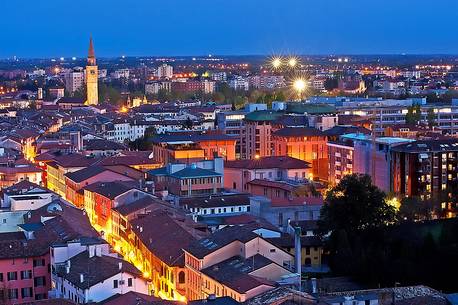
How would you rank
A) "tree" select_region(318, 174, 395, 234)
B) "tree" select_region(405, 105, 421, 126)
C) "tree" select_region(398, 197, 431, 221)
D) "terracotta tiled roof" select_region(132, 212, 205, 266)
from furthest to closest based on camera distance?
"tree" select_region(405, 105, 421, 126), "tree" select_region(398, 197, 431, 221), "tree" select_region(318, 174, 395, 234), "terracotta tiled roof" select_region(132, 212, 205, 266)

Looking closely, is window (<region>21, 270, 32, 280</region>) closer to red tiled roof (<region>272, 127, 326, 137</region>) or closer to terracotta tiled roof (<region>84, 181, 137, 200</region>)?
terracotta tiled roof (<region>84, 181, 137, 200</region>)

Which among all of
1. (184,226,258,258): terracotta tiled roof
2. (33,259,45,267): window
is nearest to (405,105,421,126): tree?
(184,226,258,258): terracotta tiled roof

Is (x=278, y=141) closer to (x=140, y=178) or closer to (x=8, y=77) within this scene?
(x=140, y=178)

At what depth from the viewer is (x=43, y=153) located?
116ft

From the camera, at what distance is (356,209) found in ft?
65.8

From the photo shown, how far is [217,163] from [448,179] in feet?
21.7


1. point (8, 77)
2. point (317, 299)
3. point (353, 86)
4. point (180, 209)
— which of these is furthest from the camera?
point (8, 77)

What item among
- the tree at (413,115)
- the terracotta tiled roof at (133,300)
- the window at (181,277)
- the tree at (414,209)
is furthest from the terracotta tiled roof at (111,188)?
the tree at (413,115)

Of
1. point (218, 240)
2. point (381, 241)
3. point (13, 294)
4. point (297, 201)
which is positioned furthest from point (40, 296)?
point (297, 201)

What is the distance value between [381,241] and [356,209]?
44.7 inches

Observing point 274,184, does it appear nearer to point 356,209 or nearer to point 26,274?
point 356,209

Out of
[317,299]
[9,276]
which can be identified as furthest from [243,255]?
[9,276]

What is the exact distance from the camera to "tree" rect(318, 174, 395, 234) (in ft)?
64.8

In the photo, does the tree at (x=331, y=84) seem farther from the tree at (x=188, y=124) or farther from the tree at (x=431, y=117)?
the tree at (x=188, y=124)
